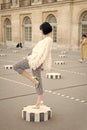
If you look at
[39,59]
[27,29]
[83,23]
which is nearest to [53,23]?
[83,23]

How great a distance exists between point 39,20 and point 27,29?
299 cm

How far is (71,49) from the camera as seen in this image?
3041cm

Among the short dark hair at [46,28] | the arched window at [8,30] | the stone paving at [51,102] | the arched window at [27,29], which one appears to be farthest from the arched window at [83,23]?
the short dark hair at [46,28]

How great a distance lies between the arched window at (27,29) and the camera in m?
36.8

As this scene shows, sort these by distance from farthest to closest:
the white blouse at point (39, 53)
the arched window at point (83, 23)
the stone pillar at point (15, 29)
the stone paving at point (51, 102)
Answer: the stone pillar at point (15, 29) < the arched window at point (83, 23) < the white blouse at point (39, 53) < the stone paving at point (51, 102)

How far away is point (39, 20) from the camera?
34.6m

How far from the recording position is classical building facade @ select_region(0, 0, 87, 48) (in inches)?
1166

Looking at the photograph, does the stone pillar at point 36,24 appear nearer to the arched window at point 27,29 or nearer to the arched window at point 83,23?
the arched window at point 27,29

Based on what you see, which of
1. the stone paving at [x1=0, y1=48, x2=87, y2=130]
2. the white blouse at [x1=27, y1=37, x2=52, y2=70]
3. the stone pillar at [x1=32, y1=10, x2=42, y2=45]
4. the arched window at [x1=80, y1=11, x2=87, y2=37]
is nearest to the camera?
the stone paving at [x1=0, y1=48, x2=87, y2=130]

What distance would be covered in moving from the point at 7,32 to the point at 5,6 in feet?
11.5

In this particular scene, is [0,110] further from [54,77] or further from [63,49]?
[63,49]

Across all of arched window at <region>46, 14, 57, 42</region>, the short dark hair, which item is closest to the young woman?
the short dark hair

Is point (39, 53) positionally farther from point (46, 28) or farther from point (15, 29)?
point (15, 29)

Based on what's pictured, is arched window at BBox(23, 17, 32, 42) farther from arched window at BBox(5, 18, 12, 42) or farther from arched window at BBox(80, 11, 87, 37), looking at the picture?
arched window at BBox(80, 11, 87, 37)
